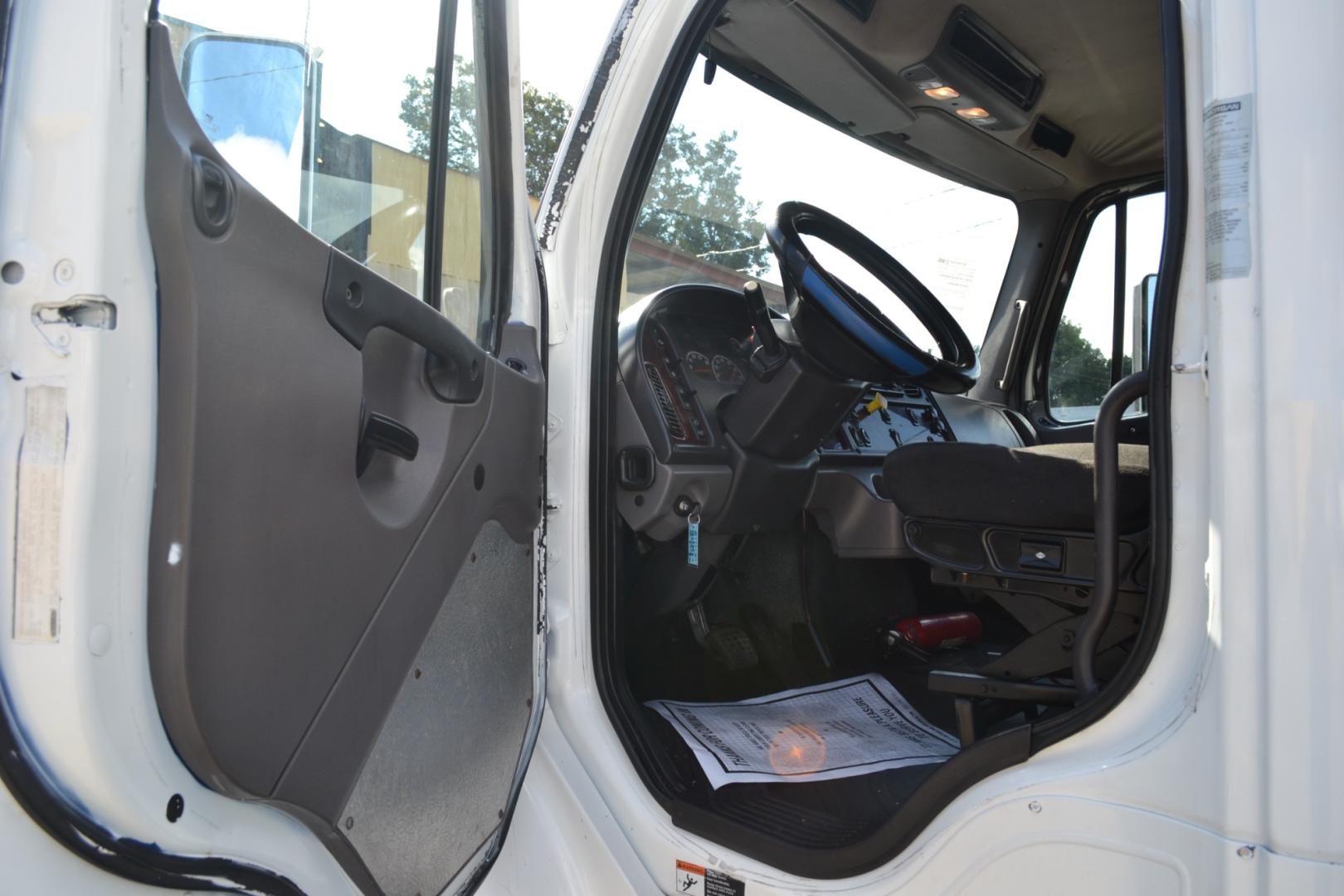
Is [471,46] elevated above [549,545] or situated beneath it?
elevated above

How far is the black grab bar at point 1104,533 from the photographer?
112 cm

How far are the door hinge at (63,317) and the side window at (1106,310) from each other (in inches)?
98.4

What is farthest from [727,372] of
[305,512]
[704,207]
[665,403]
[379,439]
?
[305,512]

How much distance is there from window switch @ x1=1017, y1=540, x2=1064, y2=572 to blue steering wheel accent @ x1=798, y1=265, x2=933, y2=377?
35 centimetres

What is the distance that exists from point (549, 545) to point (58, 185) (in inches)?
35.0

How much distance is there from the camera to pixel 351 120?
3.59 feet

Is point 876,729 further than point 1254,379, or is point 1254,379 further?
point 876,729

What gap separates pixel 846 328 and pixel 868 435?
2.29ft

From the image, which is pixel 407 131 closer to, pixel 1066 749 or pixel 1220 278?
pixel 1220 278

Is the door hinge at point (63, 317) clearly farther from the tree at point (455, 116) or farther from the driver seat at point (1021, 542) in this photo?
the driver seat at point (1021, 542)

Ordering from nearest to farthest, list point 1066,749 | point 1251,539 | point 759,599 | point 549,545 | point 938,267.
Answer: point 1251,539 < point 1066,749 < point 549,545 < point 759,599 < point 938,267

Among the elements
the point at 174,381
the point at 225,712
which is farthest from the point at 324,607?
the point at 174,381

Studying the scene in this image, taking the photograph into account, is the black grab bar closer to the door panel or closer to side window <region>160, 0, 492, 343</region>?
the door panel

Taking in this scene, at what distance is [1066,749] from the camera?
1007mm
